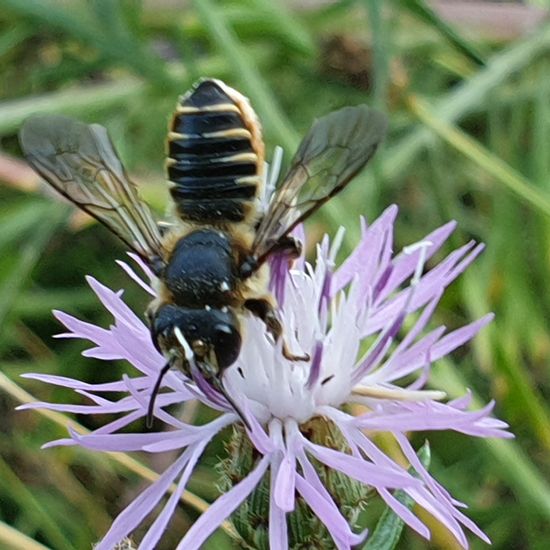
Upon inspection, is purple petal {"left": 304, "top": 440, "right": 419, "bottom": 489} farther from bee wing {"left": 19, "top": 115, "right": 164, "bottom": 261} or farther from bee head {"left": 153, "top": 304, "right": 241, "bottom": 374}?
bee wing {"left": 19, "top": 115, "right": 164, "bottom": 261}

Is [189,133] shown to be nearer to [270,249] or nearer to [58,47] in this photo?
[270,249]

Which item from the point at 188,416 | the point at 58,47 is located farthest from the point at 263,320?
the point at 58,47

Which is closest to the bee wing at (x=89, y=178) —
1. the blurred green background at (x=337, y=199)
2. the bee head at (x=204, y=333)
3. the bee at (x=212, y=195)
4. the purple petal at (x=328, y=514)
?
the bee at (x=212, y=195)

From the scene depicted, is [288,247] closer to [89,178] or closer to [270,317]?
[270,317]

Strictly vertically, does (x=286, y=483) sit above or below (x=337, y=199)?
below

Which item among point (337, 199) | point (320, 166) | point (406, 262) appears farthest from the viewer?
point (337, 199)

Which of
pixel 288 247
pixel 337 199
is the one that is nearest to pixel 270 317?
pixel 288 247

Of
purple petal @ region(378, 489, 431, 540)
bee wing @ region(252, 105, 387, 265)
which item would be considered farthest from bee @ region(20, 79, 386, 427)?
purple petal @ region(378, 489, 431, 540)
